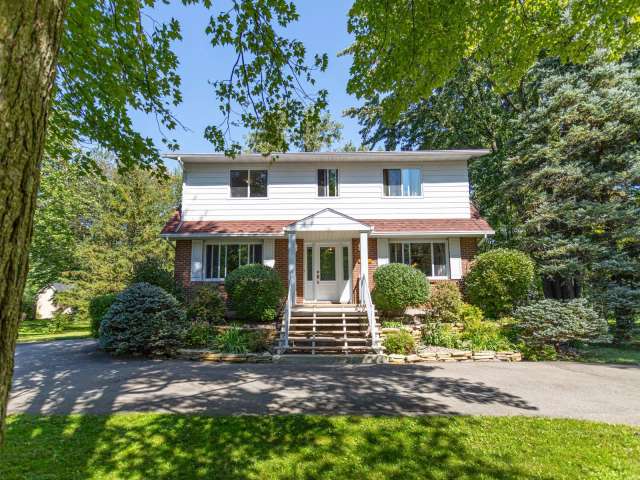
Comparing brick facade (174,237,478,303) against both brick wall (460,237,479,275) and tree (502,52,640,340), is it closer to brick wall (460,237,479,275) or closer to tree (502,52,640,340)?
brick wall (460,237,479,275)

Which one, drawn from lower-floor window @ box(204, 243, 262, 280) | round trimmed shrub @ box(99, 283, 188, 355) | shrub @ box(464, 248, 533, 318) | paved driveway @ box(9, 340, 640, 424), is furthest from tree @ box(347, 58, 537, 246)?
round trimmed shrub @ box(99, 283, 188, 355)

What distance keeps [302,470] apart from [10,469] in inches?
120

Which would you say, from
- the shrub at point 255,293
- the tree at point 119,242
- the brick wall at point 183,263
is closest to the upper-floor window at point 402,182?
the shrub at point 255,293

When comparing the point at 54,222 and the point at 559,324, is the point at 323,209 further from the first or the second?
the point at 54,222

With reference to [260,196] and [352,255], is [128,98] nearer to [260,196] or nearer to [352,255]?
[260,196]

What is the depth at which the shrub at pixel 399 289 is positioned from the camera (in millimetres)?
12000

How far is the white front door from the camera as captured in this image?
13836mm

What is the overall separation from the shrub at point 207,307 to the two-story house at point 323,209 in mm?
1558

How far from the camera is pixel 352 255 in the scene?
14.0m

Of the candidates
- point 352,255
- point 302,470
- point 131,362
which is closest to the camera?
point 302,470

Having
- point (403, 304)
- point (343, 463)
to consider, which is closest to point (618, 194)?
point (403, 304)

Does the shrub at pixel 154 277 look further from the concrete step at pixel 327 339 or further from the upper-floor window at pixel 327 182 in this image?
the upper-floor window at pixel 327 182

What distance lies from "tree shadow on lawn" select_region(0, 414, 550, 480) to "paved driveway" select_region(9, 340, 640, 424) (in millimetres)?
481

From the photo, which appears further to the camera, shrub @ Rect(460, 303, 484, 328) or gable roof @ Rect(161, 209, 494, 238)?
gable roof @ Rect(161, 209, 494, 238)
